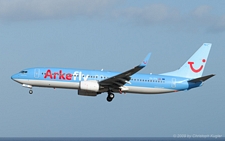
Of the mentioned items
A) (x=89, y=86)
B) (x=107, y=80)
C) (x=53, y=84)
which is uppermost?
(x=107, y=80)

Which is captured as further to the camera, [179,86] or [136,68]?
[179,86]

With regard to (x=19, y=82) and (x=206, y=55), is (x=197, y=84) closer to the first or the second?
(x=206, y=55)

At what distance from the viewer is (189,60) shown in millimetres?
64375

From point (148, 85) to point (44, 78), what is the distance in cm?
1200

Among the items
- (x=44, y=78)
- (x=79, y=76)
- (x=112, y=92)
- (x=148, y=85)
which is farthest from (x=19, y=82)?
(x=148, y=85)

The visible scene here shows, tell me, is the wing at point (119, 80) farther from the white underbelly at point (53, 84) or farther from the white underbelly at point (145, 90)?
the white underbelly at point (53, 84)

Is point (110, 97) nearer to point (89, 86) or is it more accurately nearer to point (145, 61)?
point (89, 86)

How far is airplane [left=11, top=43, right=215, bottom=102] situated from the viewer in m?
54.9

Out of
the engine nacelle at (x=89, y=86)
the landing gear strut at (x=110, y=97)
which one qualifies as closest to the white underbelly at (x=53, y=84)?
the engine nacelle at (x=89, y=86)

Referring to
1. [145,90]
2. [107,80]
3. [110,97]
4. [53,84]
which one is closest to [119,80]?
[107,80]

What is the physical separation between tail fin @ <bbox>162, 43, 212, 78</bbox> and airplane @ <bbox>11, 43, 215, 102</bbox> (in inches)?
12.3

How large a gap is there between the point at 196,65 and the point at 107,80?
14.3 meters

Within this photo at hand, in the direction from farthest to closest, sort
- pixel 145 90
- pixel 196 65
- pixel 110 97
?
pixel 196 65 → pixel 110 97 → pixel 145 90

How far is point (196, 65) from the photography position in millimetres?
63594
